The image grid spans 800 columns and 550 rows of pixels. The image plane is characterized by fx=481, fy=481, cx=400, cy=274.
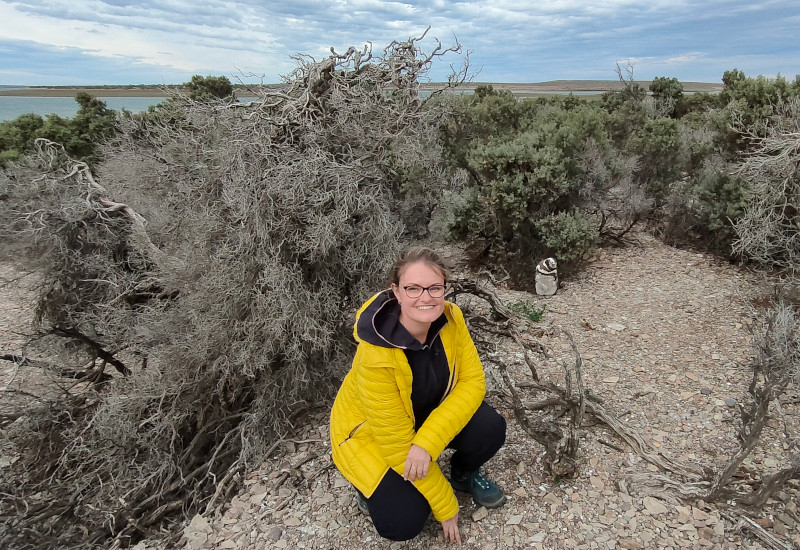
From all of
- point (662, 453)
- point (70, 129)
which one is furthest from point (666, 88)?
point (70, 129)

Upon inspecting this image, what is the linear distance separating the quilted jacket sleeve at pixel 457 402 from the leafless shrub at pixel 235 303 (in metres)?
1.15

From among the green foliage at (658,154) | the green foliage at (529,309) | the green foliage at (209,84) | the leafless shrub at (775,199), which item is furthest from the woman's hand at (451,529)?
the green foliage at (209,84)

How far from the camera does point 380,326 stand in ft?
6.70

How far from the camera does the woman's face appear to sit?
1967 mm

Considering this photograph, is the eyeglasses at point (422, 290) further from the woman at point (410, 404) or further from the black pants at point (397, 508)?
the black pants at point (397, 508)

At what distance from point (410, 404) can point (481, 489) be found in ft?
2.14

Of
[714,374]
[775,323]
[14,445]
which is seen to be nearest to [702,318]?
[714,374]

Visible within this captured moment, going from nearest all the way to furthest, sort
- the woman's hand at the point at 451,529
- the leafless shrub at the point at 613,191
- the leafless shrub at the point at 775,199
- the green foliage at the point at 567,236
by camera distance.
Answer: the woman's hand at the point at 451,529 → the leafless shrub at the point at 775,199 → the green foliage at the point at 567,236 → the leafless shrub at the point at 613,191

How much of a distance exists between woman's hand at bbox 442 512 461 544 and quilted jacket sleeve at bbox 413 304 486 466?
329 mm

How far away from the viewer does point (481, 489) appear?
91.1 inches

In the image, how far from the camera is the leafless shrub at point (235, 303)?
9.71ft

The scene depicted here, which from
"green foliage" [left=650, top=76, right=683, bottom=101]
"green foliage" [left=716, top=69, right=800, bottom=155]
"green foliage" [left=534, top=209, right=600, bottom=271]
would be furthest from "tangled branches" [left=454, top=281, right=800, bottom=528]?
"green foliage" [left=650, top=76, right=683, bottom=101]

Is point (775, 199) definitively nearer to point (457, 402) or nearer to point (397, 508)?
point (457, 402)

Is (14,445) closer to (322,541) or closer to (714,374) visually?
(322,541)
